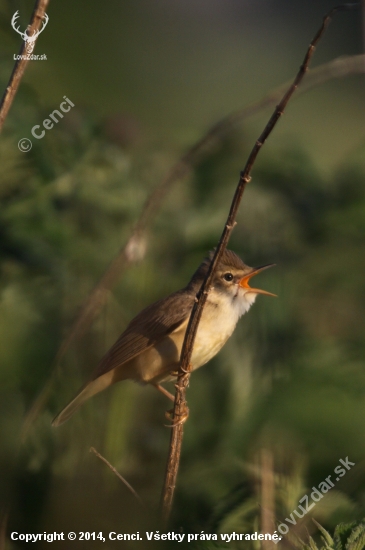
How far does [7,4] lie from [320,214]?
6.33 feet

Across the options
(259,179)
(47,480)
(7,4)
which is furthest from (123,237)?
(47,480)

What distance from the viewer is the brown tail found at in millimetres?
2885

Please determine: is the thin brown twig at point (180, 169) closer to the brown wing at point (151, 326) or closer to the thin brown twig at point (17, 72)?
the thin brown twig at point (17, 72)

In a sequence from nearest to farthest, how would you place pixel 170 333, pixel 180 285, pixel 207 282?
pixel 207 282 → pixel 170 333 → pixel 180 285

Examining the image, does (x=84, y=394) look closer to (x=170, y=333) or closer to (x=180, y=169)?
(x=170, y=333)

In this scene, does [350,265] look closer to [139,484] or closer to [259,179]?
[259,179]

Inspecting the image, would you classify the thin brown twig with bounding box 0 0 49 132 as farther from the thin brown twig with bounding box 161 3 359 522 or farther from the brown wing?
the brown wing

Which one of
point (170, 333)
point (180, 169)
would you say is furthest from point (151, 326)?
point (180, 169)

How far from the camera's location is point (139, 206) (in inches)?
143

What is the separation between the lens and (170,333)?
3.15 metres

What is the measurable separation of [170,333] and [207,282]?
1.31 m

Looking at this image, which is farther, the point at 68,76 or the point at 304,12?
the point at 304,12

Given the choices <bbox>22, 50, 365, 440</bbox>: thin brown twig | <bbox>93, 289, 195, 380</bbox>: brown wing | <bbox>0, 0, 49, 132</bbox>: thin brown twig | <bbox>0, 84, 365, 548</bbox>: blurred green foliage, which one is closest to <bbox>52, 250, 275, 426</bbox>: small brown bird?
<bbox>93, 289, 195, 380</bbox>: brown wing

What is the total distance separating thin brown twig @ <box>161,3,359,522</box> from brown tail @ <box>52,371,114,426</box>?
0.55 meters
